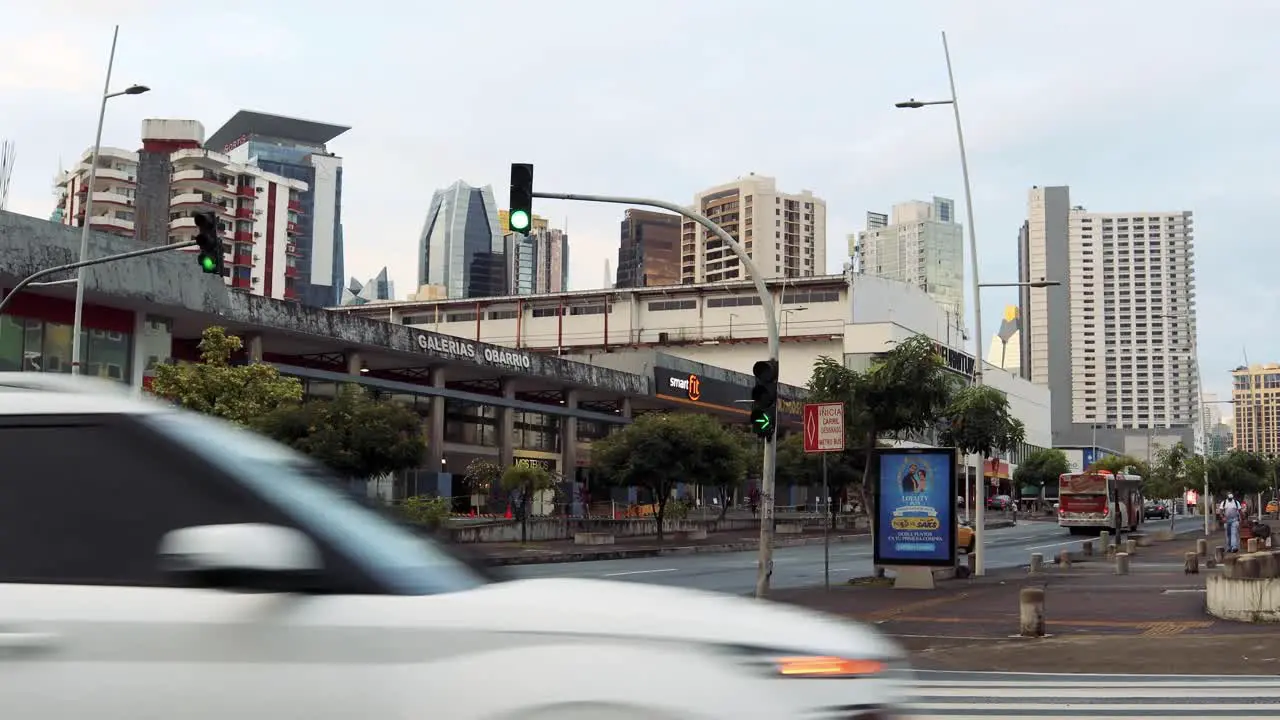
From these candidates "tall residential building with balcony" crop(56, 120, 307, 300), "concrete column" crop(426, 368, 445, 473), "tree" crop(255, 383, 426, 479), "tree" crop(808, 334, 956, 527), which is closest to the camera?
"tree" crop(808, 334, 956, 527)

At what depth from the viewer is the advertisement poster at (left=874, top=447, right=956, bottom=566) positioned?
81.9 feet

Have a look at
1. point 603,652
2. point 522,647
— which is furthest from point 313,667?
point 603,652

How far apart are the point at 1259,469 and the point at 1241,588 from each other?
69.8 m

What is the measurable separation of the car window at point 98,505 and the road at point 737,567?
1739 centimetres

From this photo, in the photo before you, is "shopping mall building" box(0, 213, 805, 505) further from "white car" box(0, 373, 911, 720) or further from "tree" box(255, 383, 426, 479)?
"white car" box(0, 373, 911, 720)

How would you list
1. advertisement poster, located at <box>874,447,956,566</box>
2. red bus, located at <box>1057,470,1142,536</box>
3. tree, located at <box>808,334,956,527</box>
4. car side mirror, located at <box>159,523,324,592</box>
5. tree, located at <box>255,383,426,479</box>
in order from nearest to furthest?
car side mirror, located at <box>159,523,324,592</box>
advertisement poster, located at <box>874,447,956,566</box>
tree, located at <box>808,334,956,527</box>
tree, located at <box>255,383,426,479</box>
red bus, located at <box>1057,470,1142,536</box>

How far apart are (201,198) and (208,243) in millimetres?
92557

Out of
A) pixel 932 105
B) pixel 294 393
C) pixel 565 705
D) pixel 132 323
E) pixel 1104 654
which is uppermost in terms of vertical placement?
pixel 932 105

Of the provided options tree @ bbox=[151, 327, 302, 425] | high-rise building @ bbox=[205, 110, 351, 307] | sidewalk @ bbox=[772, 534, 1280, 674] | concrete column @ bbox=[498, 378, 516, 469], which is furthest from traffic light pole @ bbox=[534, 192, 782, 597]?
high-rise building @ bbox=[205, 110, 351, 307]

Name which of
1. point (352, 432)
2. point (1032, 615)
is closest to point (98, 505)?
point (1032, 615)

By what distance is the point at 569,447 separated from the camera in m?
67.6

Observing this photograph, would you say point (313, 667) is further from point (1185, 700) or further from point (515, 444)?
point (515, 444)

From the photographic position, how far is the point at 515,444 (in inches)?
2643

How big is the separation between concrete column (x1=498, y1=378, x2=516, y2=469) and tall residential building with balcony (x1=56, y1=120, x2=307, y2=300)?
4915cm
